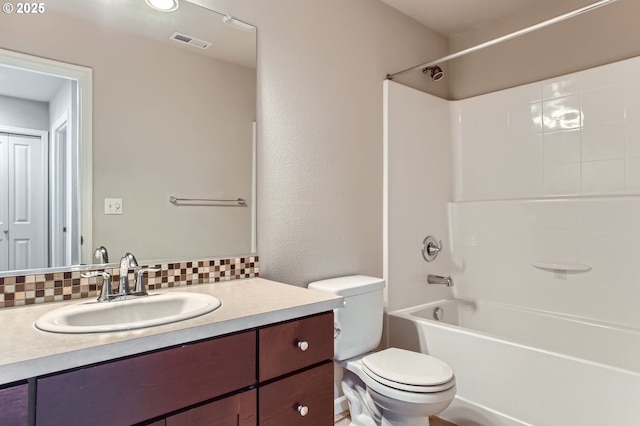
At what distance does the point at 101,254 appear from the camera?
142cm

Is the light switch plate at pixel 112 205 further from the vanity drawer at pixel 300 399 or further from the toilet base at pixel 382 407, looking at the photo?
the toilet base at pixel 382 407

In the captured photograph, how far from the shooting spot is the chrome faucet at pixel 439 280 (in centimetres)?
261

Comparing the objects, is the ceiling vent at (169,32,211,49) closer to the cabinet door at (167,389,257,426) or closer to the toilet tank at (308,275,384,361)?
the toilet tank at (308,275,384,361)

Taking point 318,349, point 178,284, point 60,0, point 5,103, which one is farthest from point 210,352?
point 60,0

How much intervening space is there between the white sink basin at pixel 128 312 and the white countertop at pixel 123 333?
2 cm

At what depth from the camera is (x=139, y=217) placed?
1521mm

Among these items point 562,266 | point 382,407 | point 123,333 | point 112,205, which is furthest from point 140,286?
point 562,266

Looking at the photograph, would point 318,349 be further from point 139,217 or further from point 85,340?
point 139,217

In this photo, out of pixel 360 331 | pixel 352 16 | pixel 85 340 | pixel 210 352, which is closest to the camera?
pixel 85 340

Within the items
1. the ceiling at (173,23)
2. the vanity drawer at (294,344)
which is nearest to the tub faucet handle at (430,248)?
the vanity drawer at (294,344)

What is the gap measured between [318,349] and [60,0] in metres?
1.52

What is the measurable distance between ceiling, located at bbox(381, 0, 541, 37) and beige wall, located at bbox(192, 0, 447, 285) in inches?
5.4

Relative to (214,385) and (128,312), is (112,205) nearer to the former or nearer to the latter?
(128,312)

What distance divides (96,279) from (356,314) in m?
1.16
